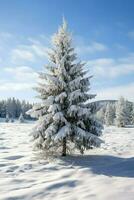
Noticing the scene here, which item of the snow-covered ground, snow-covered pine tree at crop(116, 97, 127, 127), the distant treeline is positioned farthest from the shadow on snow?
the distant treeline

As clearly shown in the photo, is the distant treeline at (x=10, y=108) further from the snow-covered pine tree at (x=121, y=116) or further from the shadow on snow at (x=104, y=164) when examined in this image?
the shadow on snow at (x=104, y=164)

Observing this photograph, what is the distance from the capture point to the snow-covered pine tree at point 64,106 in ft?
61.5

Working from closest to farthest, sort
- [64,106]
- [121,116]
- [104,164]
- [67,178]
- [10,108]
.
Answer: [67,178], [104,164], [64,106], [121,116], [10,108]

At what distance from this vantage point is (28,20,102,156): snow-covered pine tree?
18750 mm

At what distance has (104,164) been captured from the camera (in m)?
17.4

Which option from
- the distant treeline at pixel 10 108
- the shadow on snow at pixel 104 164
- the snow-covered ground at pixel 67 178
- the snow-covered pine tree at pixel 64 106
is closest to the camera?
the snow-covered ground at pixel 67 178

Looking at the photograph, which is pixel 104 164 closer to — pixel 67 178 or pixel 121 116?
pixel 67 178

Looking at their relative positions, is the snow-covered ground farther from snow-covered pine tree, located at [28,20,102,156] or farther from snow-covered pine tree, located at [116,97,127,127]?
snow-covered pine tree, located at [116,97,127,127]

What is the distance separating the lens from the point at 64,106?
19.8m

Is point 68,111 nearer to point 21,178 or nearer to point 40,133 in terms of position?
point 40,133

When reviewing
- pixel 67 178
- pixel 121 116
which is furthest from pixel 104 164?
pixel 121 116

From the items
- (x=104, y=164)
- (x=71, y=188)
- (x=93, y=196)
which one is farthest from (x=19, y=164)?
(x=93, y=196)

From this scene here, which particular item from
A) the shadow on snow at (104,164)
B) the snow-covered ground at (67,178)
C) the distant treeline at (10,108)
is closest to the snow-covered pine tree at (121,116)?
the shadow on snow at (104,164)

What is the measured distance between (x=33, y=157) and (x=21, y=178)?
212 inches
